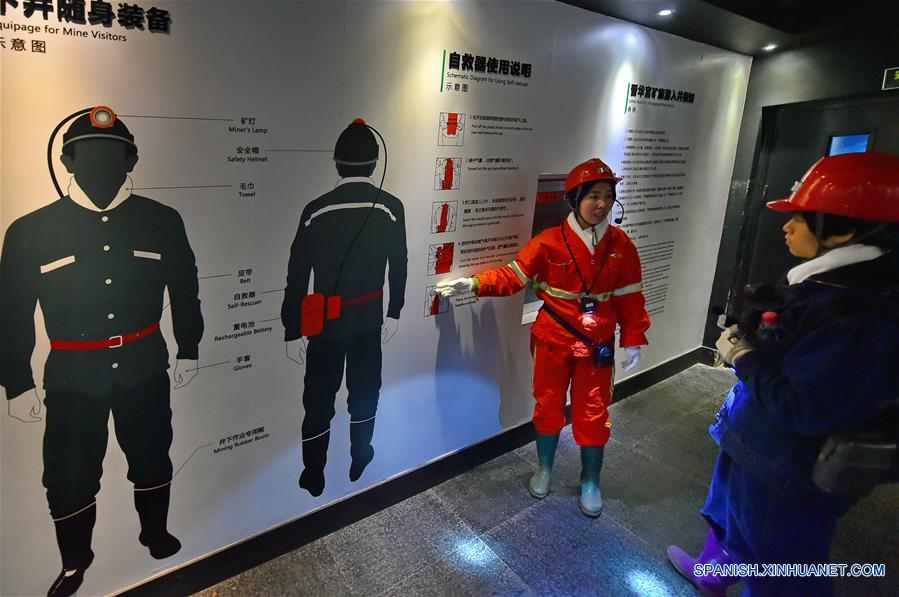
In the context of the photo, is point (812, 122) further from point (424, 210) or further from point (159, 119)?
point (159, 119)

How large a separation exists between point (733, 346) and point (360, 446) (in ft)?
5.03

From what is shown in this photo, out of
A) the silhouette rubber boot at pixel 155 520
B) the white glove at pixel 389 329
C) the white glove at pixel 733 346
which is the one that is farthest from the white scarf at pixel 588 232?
the silhouette rubber boot at pixel 155 520

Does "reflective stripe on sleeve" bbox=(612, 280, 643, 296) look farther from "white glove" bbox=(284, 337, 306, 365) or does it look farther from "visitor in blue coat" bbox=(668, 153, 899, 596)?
"white glove" bbox=(284, 337, 306, 365)

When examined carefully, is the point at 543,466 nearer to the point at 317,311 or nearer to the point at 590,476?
the point at 590,476

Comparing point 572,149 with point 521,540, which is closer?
point 521,540

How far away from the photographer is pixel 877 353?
1.46 meters

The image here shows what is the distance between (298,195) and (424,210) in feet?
1.92

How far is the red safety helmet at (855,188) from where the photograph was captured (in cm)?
153

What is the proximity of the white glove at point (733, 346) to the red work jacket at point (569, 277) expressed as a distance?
0.77 m

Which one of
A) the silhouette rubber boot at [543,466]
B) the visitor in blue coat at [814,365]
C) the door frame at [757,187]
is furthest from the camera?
the door frame at [757,187]

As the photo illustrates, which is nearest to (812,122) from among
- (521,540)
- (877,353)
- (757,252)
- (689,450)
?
(757,252)

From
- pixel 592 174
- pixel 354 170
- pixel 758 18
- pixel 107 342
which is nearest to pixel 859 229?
pixel 592 174

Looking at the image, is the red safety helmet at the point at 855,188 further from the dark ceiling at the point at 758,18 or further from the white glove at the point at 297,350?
the white glove at the point at 297,350

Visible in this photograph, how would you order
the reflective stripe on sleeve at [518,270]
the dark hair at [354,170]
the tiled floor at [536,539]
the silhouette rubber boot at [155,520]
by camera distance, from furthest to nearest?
the reflective stripe on sleeve at [518,270], the tiled floor at [536,539], the dark hair at [354,170], the silhouette rubber boot at [155,520]
